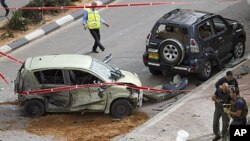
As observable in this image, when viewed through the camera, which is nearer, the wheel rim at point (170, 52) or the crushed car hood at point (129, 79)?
the crushed car hood at point (129, 79)

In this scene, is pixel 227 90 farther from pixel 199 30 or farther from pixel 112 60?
pixel 112 60

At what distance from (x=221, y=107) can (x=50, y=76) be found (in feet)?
14.3

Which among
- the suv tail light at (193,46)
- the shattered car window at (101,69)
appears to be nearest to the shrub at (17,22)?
the shattered car window at (101,69)

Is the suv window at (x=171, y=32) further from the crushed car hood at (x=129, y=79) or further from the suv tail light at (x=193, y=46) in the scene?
the crushed car hood at (x=129, y=79)

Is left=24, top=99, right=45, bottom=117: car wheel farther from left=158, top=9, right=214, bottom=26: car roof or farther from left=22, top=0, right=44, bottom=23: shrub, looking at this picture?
left=22, top=0, right=44, bottom=23: shrub

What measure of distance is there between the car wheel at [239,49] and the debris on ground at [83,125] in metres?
4.22

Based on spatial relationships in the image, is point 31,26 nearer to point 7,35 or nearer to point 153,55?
point 7,35

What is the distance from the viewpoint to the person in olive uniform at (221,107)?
1112cm

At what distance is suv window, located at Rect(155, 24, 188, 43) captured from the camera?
50.4ft

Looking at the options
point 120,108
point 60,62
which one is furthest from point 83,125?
point 60,62

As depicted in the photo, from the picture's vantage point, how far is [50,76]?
→ 1378 cm

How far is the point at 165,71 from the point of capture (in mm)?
15672

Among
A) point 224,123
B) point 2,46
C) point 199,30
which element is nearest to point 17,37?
point 2,46

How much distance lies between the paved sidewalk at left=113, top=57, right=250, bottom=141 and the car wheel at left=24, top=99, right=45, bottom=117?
2.30m
